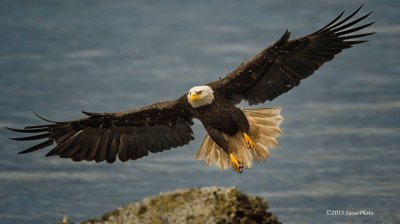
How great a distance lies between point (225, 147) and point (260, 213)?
172 centimetres

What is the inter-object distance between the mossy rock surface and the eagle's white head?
1583 mm

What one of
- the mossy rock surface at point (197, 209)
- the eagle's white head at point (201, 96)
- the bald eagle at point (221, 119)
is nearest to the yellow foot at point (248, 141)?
the bald eagle at point (221, 119)

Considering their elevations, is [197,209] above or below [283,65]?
below

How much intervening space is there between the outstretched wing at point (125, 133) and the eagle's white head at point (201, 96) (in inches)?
14.1

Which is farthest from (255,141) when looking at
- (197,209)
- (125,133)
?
(197,209)

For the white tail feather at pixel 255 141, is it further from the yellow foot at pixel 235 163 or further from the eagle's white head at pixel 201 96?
the eagle's white head at pixel 201 96

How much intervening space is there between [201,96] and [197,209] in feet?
5.64

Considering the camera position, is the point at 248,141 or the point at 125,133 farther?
the point at 125,133

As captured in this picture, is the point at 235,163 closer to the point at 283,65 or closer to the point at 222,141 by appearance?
the point at 222,141

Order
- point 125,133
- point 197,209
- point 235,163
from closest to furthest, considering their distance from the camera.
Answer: point 197,209
point 235,163
point 125,133

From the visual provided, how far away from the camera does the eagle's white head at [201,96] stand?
6406mm

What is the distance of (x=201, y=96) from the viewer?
641 cm

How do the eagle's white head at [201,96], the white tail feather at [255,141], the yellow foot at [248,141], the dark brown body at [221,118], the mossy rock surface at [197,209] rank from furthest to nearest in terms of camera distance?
the white tail feather at [255,141], the yellow foot at [248,141], the dark brown body at [221,118], the eagle's white head at [201,96], the mossy rock surface at [197,209]

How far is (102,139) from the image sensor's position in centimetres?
705
